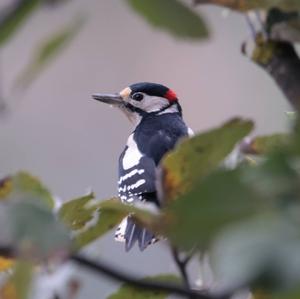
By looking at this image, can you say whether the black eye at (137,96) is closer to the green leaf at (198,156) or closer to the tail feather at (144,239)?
the tail feather at (144,239)

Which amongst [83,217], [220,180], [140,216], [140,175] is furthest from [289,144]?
[140,175]

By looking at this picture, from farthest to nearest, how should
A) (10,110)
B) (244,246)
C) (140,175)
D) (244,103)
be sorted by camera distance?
(244,103), (140,175), (10,110), (244,246)

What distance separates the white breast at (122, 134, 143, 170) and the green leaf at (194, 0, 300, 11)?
55.6 inches

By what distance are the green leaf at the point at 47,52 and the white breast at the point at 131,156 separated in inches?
68.7

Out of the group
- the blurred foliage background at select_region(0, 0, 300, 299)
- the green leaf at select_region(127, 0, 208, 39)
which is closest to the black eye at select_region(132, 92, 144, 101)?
the blurred foliage background at select_region(0, 0, 300, 299)

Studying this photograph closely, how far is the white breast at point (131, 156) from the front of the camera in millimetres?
2236

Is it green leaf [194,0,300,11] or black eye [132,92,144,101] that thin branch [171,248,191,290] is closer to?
green leaf [194,0,300,11]

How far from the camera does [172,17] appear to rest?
0.47m

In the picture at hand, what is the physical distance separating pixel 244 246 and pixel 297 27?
45cm

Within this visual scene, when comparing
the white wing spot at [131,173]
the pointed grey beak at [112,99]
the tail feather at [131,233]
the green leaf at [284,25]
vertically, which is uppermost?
the green leaf at [284,25]

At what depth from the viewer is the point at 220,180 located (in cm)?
39

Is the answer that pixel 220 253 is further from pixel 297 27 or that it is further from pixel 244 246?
pixel 297 27

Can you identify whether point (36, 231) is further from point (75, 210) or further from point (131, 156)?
point (131, 156)

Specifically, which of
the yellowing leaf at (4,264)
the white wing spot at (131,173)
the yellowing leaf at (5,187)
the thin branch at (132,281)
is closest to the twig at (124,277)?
the thin branch at (132,281)
